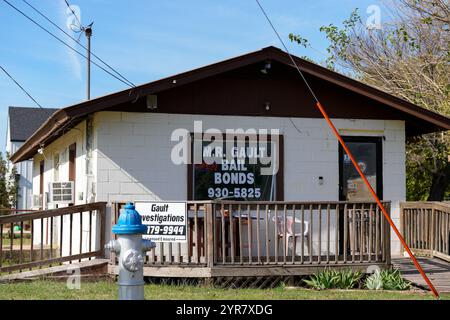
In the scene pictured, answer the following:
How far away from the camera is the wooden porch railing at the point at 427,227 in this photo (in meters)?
13.2

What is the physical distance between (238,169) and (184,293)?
3723mm

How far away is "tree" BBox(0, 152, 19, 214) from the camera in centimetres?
3828

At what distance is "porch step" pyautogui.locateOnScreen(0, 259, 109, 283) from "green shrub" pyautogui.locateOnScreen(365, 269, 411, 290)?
4278 mm

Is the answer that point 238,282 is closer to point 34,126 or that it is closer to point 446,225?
point 446,225

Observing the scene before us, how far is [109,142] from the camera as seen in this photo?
497 inches

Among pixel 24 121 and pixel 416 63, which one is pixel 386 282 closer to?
pixel 416 63

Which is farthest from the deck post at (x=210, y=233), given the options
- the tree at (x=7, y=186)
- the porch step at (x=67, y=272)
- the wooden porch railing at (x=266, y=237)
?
the tree at (x=7, y=186)

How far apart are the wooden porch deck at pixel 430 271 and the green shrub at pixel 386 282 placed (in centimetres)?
24

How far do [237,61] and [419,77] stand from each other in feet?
33.2

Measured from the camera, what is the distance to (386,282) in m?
11.0

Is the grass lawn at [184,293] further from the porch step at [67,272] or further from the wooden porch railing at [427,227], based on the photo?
the wooden porch railing at [427,227]

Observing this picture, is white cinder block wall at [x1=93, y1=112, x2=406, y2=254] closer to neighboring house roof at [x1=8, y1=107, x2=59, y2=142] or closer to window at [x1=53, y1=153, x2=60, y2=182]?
window at [x1=53, y1=153, x2=60, y2=182]

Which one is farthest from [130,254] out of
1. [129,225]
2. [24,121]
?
[24,121]

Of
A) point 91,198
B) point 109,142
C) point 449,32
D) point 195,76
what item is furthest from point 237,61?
point 449,32
